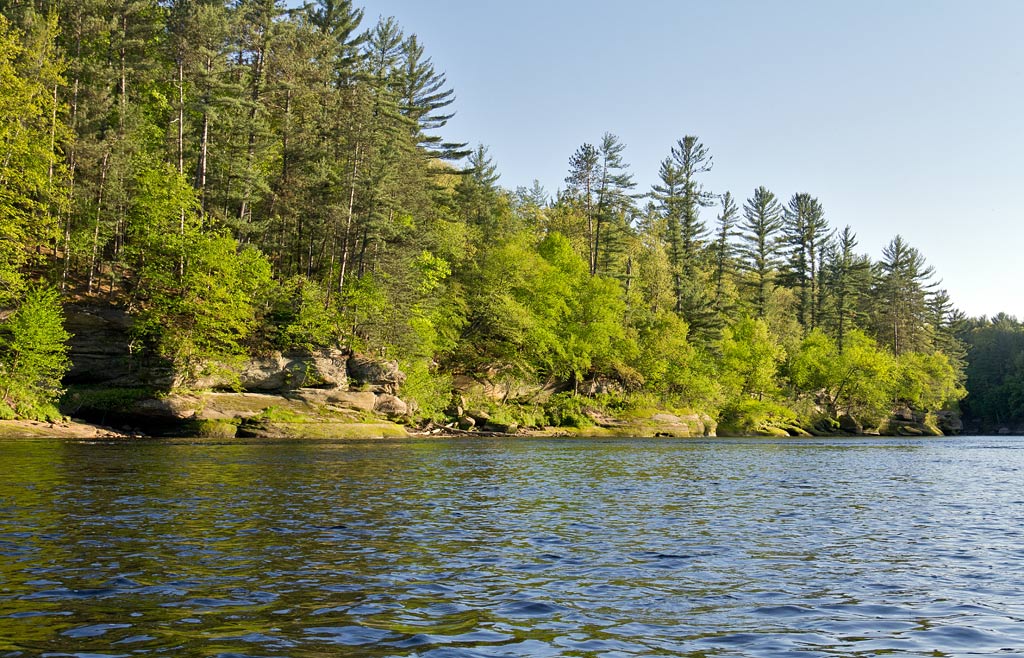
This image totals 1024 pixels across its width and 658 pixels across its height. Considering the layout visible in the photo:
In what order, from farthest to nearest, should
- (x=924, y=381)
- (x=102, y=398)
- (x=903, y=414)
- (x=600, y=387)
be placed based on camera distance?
(x=924, y=381), (x=903, y=414), (x=600, y=387), (x=102, y=398)

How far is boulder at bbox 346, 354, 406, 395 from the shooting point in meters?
50.9

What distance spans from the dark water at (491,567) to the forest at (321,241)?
24004mm

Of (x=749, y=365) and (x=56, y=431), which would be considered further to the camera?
(x=749, y=365)

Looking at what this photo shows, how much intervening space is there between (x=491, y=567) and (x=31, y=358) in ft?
115

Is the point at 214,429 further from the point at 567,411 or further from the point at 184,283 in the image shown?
the point at 567,411

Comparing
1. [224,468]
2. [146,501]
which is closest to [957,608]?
[146,501]

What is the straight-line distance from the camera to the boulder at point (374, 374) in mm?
50906

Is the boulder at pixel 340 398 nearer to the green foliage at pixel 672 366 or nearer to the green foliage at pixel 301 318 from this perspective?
the green foliage at pixel 301 318

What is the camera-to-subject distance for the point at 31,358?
3709 centimetres

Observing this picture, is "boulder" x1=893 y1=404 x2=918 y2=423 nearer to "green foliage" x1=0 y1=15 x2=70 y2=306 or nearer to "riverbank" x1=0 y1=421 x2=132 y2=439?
"riverbank" x1=0 y1=421 x2=132 y2=439

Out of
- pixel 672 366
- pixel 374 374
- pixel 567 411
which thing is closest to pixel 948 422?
pixel 672 366

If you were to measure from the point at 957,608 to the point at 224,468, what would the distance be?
2028cm

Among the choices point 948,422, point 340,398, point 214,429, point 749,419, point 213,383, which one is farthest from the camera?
point 948,422

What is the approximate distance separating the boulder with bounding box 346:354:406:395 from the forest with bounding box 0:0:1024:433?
1699 millimetres
